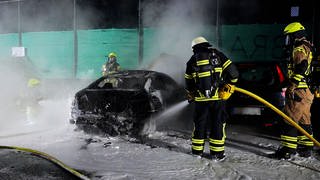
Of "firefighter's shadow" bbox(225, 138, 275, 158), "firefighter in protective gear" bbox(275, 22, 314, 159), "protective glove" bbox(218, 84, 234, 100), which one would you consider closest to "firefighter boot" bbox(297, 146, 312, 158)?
"firefighter in protective gear" bbox(275, 22, 314, 159)

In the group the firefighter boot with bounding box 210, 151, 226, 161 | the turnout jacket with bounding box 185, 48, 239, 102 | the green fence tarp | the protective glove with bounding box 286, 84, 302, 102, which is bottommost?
the firefighter boot with bounding box 210, 151, 226, 161

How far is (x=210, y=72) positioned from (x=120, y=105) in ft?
6.96

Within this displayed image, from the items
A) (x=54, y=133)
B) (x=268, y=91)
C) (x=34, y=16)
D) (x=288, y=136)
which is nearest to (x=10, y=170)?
(x=288, y=136)

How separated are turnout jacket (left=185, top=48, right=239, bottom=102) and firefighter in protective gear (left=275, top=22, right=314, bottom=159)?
33.8 inches

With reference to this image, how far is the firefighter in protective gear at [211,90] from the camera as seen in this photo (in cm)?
510

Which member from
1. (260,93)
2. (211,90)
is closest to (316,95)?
(260,93)

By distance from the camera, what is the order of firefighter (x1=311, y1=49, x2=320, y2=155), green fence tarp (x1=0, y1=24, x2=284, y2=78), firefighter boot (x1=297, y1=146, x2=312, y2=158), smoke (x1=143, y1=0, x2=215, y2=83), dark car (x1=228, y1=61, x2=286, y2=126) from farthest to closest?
smoke (x1=143, y1=0, x2=215, y2=83) → green fence tarp (x1=0, y1=24, x2=284, y2=78) → dark car (x1=228, y1=61, x2=286, y2=126) → firefighter (x1=311, y1=49, x2=320, y2=155) → firefighter boot (x1=297, y1=146, x2=312, y2=158)

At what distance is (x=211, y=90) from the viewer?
509cm

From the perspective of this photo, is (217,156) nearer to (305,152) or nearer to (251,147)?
(251,147)

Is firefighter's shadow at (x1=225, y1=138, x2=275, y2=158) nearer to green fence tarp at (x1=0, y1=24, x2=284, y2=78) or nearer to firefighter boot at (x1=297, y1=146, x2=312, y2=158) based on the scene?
firefighter boot at (x1=297, y1=146, x2=312, y2=158)

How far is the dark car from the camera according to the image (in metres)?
6.87

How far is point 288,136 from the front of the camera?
517 centimetres

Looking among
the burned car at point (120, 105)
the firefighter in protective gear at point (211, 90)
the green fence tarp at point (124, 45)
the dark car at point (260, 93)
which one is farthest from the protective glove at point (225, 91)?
the green fence tarp at point (124, 45)

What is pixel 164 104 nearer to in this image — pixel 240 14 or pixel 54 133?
pixel 54 133
